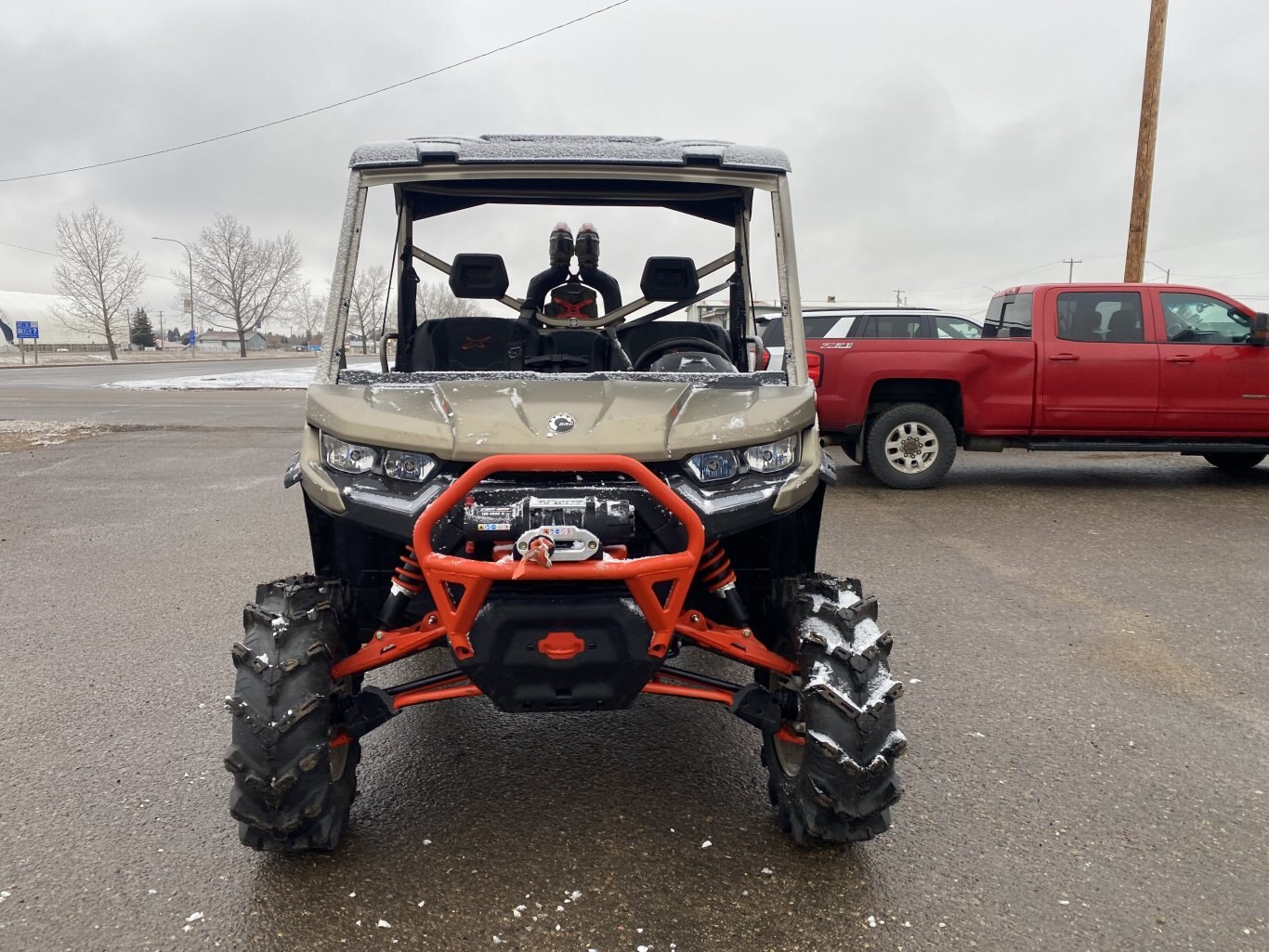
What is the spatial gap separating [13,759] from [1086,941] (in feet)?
12.3

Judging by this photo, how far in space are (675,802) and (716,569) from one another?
91 centimetres

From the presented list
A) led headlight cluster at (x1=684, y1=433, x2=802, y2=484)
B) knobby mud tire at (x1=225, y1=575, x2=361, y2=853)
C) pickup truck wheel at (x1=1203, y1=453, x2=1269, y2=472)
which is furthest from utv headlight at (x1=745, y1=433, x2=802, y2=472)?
pickup truck wheel at (x1=1203, y1=453, x2=1269, y2=472)

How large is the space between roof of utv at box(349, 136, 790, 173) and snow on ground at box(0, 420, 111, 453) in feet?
37.7

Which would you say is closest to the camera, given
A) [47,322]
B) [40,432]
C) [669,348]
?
[669,348]

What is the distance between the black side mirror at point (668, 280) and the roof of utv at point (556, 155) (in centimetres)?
83

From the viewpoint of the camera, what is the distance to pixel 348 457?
2871mm

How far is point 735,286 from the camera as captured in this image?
15.4 feet

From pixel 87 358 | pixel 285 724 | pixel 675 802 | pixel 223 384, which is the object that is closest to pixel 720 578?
pixel 675 802

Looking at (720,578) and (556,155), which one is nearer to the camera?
(720,578)

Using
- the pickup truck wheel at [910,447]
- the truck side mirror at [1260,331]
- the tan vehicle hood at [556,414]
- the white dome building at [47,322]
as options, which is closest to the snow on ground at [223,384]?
the pickup truck wheel at [910,447]

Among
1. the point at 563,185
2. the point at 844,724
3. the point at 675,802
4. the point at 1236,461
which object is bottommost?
the point at 1236,461

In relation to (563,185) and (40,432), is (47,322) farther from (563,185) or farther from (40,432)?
(563,185)

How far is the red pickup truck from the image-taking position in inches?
368

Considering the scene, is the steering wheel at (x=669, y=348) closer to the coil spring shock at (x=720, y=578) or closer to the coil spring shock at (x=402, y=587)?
the coil spring shock at (x=720, y=578)
